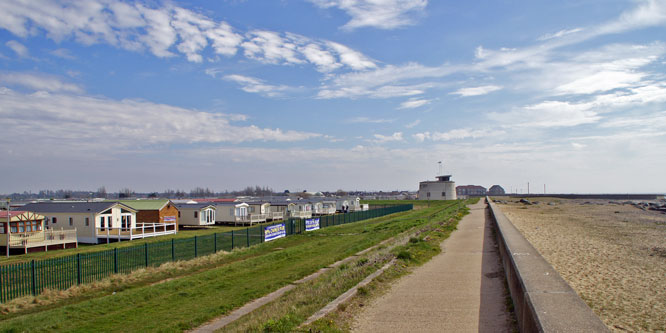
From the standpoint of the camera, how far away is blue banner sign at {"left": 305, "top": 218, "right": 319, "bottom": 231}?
132 ft

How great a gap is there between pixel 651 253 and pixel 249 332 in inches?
700

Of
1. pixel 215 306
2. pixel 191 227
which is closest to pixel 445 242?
pixel 215 306

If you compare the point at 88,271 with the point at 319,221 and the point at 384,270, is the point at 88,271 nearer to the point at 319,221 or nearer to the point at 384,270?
the point at 384,270

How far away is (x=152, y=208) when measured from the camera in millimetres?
43219

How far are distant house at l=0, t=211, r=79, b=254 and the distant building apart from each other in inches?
4111

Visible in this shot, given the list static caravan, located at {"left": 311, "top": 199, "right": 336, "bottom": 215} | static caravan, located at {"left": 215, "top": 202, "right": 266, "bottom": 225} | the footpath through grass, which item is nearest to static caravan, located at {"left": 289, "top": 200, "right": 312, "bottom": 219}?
static caravan, located at {"left": 311, "top": 199, "right": 336, "bottom": 215}

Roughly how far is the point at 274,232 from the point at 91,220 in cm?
1485

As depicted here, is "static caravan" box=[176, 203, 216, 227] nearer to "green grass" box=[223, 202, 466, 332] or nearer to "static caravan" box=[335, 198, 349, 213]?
"static caravan" box=[335, 198, 349, 213]

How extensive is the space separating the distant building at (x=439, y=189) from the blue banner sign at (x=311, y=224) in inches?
3369

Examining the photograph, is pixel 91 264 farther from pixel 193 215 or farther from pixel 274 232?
pixel 193 215

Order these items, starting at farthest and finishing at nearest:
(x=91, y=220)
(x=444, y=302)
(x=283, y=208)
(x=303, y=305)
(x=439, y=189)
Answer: (x=439, y=189), (x=283, y=208), (x=91, y=220), (x=303, y=305), (x=444, y=302)

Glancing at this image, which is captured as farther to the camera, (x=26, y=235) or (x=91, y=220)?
(x=91, y=220)

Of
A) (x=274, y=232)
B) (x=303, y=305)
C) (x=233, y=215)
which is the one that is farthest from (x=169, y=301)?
(x=233, y=215)

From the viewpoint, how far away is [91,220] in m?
34.1
